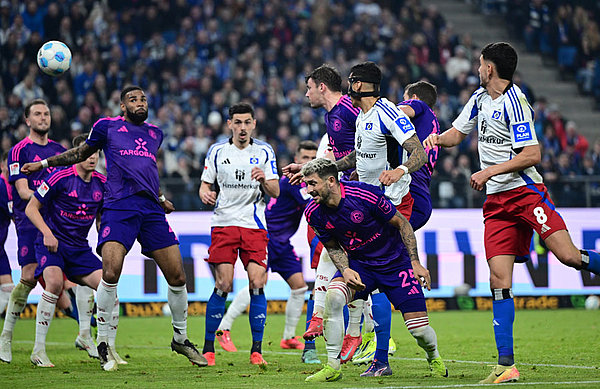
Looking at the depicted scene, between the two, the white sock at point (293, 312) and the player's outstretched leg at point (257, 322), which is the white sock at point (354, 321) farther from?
the white sock at point (293, 312)

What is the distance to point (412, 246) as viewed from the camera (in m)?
7.45

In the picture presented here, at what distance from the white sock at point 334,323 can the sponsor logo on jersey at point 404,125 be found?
1680 millimetres

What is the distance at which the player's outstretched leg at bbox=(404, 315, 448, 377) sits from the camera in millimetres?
7527

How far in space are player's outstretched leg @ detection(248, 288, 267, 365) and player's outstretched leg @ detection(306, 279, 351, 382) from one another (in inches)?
74.4

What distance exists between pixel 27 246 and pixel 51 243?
1676mm

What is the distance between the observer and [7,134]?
19.6 meters

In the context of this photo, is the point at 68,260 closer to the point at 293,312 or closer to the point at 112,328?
the point at 112,328

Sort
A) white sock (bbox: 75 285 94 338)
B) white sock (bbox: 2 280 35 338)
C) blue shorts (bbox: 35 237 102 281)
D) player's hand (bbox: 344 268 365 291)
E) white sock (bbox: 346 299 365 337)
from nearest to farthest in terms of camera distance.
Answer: player's hand (bbox: 344 268 365 291)
white sock (bbox: 346 299 365 337)
blue shorts (bbox: 35 237 102 281)
white sock (bbox: 2 280 35 338)
white sock (bbox: 75 285 94 338)

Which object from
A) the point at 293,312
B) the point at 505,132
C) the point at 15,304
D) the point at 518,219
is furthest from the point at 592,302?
the point at 15,304

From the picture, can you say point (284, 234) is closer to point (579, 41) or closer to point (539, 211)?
point (539, 211)

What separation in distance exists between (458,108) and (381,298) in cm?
1626

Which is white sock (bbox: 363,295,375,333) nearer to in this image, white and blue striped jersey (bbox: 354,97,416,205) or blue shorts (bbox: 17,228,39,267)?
white and blue striped jersey (bbox: 354,97,416,205)

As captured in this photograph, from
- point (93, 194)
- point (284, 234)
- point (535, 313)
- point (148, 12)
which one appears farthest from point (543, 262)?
point (148, 12)

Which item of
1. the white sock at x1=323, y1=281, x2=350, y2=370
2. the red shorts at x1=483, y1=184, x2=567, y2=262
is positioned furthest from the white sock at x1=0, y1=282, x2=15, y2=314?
the red shorts at x1=483, y1=184, x2=567, y2=262
